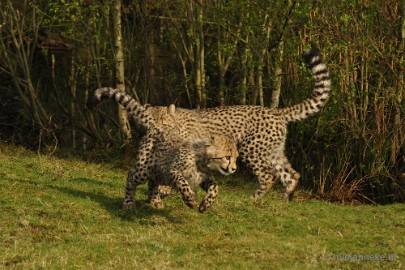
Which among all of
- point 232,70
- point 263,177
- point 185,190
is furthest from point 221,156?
point 232,70

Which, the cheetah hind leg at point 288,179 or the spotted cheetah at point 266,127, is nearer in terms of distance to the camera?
the spotted cheetah at point 266,127

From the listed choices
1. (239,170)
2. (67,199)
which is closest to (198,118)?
(67,199)

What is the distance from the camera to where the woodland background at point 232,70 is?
13109 millimetres

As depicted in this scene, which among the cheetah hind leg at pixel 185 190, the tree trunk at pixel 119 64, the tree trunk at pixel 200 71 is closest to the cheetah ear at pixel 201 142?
the cheetah hind leg at pixel 185 190

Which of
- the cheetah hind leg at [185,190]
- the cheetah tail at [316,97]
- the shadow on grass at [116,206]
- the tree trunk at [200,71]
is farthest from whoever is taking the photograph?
the tree trunk at [200,71]

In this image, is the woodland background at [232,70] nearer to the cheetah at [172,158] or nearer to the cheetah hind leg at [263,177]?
the cheetah hind leg at [263,177]

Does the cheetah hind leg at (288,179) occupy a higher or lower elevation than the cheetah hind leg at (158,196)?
lower

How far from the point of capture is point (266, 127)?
12.0m

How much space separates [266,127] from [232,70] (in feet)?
14.8

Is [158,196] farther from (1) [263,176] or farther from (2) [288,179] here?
(2) [288,179]

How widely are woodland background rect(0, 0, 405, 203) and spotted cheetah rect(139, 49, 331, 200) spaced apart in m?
0.57

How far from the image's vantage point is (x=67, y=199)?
1083cm

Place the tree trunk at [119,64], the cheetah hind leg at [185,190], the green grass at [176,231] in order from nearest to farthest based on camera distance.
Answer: the green grass at [176,231] < the cheetah hind leg at [185,190] < the tree trunk at [119,64]

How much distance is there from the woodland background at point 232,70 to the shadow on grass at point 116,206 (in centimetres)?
330
